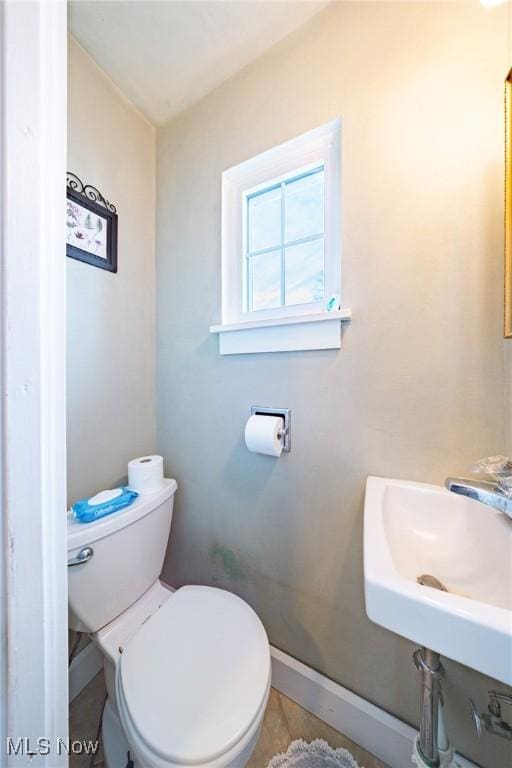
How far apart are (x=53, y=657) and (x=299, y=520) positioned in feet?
2.41

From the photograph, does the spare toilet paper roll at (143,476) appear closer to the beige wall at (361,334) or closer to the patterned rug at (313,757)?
the beige wall at (361,334)

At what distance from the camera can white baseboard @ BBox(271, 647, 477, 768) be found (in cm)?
78

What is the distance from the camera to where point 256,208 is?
1.13 m

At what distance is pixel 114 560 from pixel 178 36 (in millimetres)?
1814

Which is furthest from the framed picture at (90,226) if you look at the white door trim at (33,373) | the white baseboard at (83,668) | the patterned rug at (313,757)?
the patterned rug at (313,757)

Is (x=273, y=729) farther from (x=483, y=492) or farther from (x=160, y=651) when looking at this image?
(x=483, y=492)

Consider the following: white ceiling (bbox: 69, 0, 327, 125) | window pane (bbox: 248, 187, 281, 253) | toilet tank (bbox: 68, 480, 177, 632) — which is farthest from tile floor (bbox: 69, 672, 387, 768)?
white ceiling (bbox: 69, 0, 327, 125)

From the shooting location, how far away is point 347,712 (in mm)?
856

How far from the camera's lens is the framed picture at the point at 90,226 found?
3.14 ft

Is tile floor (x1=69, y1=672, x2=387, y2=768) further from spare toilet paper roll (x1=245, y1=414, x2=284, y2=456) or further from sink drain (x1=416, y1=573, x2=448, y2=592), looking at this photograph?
spare toilet paper roll (x1=245, y1=414, x2=284, y2=456)

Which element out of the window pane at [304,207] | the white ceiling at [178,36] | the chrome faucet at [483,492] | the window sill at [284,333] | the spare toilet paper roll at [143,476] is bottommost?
the spare toilet paper roll at [143,476]

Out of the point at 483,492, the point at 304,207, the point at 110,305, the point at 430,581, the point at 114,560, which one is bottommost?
the point at 114,560

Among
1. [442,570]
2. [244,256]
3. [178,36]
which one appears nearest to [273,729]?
[442,570]

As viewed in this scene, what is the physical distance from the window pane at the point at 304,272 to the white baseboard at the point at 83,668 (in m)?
1.58
